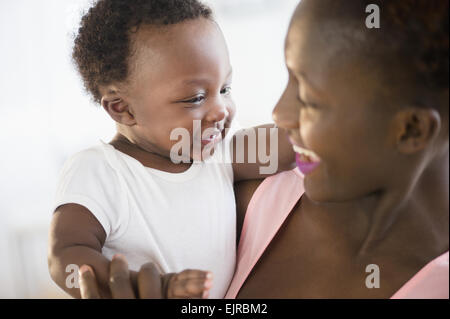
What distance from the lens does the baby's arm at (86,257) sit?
2.25ft

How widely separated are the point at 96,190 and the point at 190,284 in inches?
13.1

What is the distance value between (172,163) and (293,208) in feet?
0.94

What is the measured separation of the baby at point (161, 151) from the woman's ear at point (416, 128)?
0.33 metres

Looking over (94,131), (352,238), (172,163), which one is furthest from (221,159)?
(94,131)

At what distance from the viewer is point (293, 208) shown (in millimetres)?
945

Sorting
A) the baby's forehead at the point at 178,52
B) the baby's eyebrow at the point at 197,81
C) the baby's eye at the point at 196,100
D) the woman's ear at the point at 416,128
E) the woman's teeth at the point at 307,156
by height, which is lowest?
the woman's teeth at the point at 307,156

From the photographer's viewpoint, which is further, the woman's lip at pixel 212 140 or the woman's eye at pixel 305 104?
the woman's lip at pixel 212 140

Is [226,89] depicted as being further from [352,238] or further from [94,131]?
[94,131]

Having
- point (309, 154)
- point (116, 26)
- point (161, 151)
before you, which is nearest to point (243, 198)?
point (161, 151)

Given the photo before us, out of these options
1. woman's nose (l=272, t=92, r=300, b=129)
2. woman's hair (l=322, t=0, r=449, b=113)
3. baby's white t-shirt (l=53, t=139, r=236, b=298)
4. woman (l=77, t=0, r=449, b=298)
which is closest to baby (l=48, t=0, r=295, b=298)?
baby's white t-shirt (l=53, t=139, r=236, b=298)

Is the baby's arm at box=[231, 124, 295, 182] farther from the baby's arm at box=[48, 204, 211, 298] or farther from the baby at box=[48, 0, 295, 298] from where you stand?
the baby's arm at box=[48, 204, 211, 298]

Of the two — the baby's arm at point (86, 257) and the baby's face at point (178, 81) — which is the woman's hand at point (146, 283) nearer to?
the baby's arm at point (86, 257)

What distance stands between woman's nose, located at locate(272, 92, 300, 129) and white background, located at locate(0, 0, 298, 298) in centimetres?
211

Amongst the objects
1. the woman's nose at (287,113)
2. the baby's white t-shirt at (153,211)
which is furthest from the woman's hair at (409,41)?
the baby's white t-shirt at (153,211)
